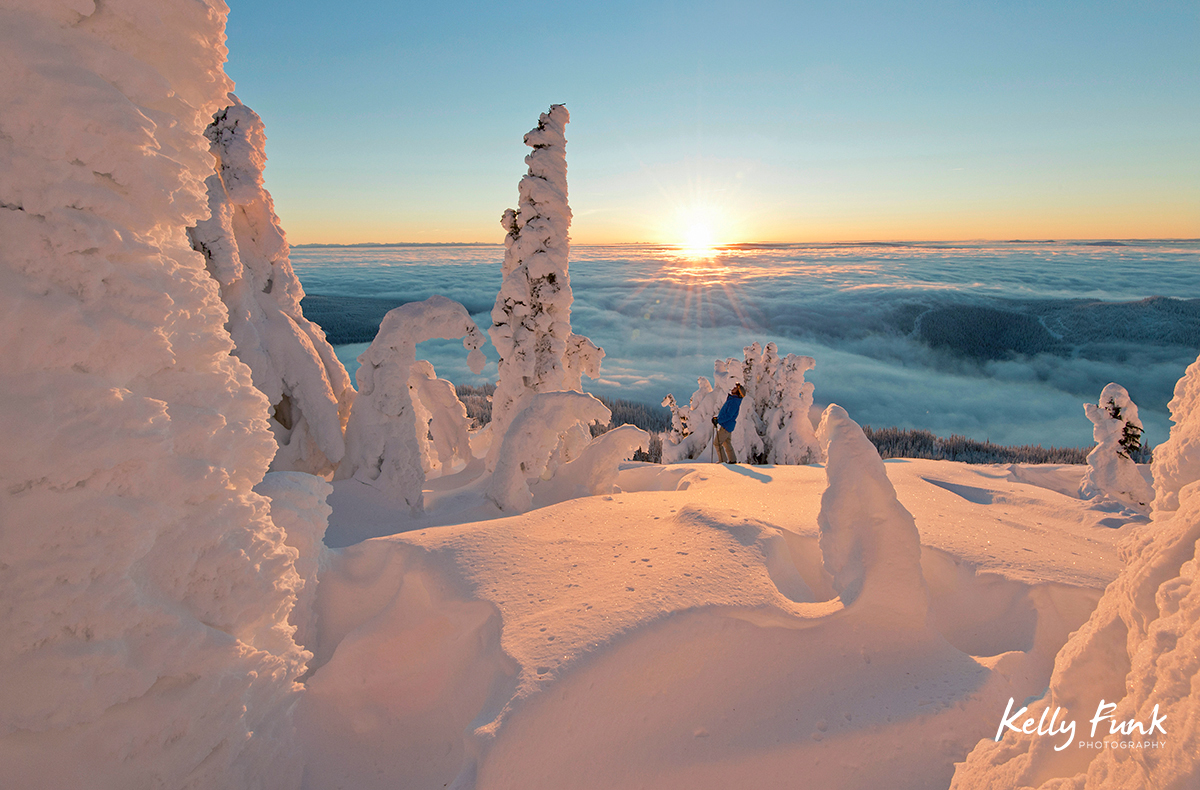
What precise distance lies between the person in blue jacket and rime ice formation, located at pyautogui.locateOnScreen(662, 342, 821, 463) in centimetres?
41

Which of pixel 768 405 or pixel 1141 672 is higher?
pixel 1141 672

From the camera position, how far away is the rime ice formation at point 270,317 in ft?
23.9

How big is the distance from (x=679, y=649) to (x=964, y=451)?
22958 millimetres

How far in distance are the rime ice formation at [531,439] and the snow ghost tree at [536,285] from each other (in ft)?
7.24

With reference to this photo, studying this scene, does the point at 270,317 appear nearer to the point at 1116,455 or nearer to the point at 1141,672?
the point at 1141,672

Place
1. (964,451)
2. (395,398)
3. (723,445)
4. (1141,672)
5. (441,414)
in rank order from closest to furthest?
(1141,672)
(395,398)
(441,414)
(723,445)
(964,451)

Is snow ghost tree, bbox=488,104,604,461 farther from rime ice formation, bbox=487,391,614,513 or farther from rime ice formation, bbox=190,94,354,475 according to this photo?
rime ice formation, bbox=190,94,354,475

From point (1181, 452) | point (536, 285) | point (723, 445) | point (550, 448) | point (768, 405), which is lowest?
point (723, 445)

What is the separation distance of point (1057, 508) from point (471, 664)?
7672mm

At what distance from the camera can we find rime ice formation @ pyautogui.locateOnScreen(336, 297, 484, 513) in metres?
7.43

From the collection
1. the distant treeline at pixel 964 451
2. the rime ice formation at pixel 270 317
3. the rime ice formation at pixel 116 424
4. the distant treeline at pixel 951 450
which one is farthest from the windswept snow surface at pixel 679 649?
the distant treeline at pixel 964 451

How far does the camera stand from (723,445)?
13.8 m

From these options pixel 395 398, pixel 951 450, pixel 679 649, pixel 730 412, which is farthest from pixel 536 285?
pixel 951 450

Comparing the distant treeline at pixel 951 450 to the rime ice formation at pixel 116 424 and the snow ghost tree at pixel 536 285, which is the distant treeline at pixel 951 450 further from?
the rime ice formation at pixel 116 424
